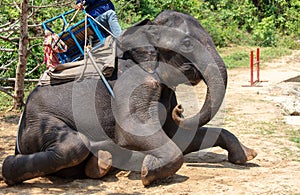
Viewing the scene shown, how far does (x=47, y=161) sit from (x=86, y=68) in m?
0.93

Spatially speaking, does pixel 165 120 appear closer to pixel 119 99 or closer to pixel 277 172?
pixel 119 99

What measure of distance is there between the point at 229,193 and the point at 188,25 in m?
1.50

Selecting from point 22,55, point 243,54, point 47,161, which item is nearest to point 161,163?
point 47,161

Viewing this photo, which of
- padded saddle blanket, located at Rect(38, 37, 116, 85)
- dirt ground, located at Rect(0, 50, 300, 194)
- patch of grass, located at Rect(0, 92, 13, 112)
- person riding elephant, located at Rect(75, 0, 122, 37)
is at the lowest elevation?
patch of grass, located at Rect(0, 92, 13, 112)

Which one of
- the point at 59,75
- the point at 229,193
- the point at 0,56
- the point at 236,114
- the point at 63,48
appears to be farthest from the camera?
the point at 0,56

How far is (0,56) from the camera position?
10.6 m

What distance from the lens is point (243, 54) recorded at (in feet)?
58.1

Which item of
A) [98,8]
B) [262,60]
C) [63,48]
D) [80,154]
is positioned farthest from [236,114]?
[262,60]

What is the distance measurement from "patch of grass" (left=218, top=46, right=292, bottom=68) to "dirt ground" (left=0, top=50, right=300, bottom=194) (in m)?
7.63

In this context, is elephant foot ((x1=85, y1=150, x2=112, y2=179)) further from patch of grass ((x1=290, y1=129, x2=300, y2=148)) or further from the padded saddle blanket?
patch of grass ((x1=290, y1=129, x2=300, y2=148))

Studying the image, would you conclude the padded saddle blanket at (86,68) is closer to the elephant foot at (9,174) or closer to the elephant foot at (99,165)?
the elephant foot at (99,165)

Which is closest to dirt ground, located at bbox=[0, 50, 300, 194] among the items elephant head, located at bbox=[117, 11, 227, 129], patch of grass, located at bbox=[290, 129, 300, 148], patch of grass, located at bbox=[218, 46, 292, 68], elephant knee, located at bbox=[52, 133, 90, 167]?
patch of grass, located at bbox=[290, 129, 300, 148]

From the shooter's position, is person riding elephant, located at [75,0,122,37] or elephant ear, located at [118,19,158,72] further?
person riding elephant, located at [75,0,122,37]

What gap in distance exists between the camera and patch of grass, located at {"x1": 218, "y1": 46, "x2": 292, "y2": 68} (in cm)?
1638
